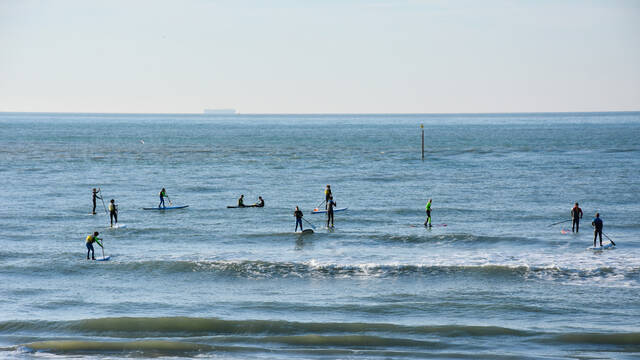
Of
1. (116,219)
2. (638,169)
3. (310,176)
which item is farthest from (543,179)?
(116,219)

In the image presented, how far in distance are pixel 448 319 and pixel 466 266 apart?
24.9 feet

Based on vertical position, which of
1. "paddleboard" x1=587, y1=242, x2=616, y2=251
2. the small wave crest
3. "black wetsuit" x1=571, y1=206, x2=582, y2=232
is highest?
"black wetsuit" x1=571, y1=206, x2=582, y2=232

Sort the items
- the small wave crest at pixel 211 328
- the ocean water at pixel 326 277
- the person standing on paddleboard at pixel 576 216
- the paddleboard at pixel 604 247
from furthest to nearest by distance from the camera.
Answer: the person standing on paddleboard at pixel 576 216
the paddleboard at pixel 604 247
the small wave crest at pixel 211 328
the ocean water at pixel 326 277

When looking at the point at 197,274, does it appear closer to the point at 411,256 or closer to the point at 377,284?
the point at 377,284

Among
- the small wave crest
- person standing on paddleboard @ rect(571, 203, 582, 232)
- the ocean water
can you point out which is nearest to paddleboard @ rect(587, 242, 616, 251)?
the ocean water

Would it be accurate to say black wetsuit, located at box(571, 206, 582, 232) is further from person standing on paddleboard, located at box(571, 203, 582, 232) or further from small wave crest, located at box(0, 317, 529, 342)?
small wave crest, located at box(0, 317, 529, 342)

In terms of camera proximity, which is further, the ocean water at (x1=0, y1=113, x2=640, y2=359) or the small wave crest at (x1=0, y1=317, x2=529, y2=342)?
the small wave crest at (x1=0, y1=317, x2=529, y2=342)

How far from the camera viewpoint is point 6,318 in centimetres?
2491

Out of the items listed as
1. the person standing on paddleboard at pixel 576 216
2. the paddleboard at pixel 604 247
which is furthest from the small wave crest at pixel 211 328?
the person standing on paddleboard at pixel 576 216

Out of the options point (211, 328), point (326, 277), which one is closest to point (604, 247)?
point (326, 277)

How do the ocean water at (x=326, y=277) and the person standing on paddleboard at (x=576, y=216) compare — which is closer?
the ocean water at (x=326, y=277)

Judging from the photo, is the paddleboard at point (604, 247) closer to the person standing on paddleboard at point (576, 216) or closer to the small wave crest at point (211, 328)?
the person standing on paddleboard at point (576, 216)

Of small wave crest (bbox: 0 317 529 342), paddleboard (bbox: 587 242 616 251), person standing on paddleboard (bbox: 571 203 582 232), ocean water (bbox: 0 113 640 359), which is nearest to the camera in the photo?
ocean water (bbox: 0 113 640 359)

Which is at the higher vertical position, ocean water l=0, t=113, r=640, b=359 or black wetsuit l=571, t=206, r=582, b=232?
black wetsuit l=571, t=206, r=582, b=232
